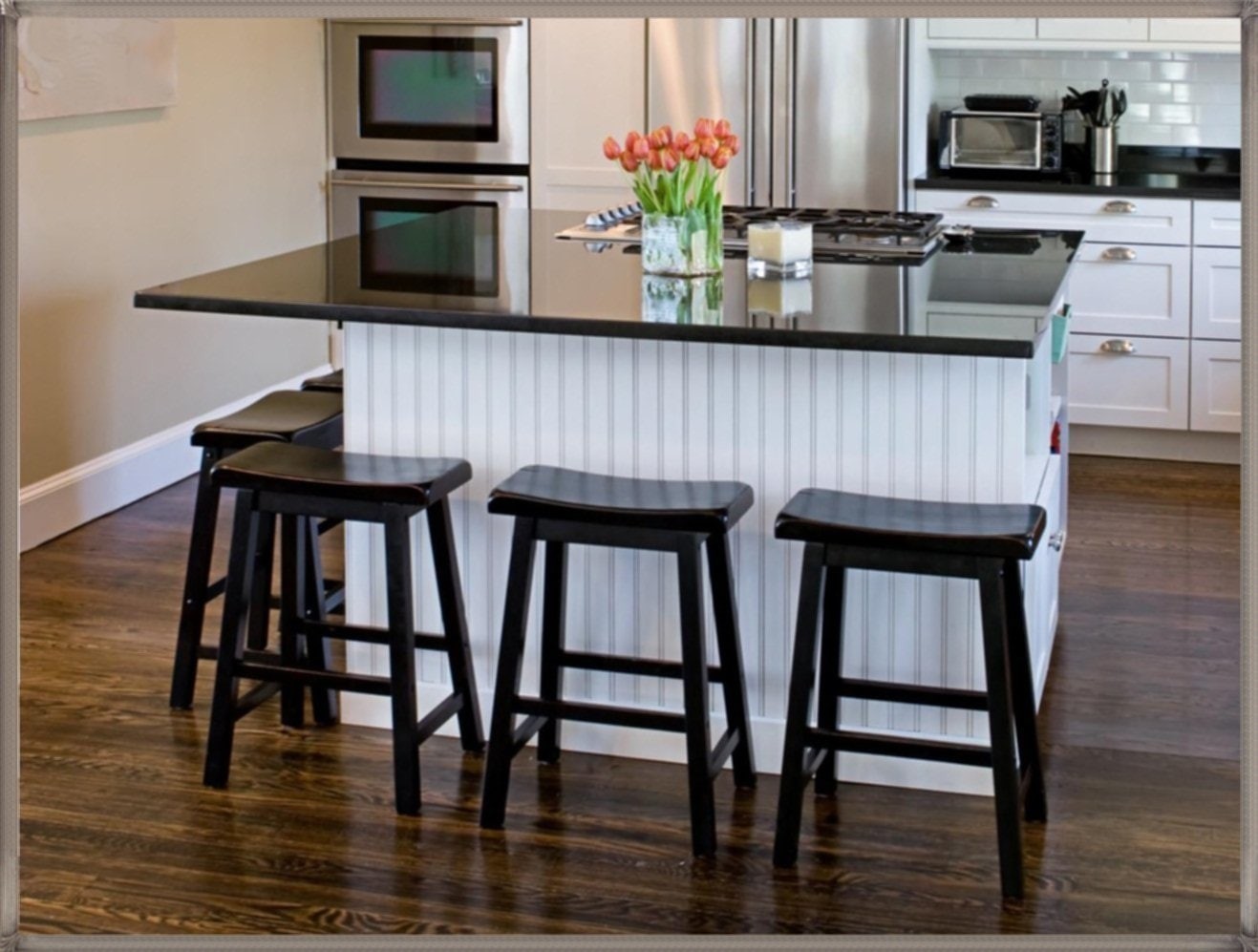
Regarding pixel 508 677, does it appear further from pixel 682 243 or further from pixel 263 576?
pixel 682 243

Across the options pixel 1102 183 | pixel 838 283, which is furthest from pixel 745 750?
pixel 1102 183

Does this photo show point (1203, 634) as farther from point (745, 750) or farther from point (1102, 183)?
point (1102, 183)

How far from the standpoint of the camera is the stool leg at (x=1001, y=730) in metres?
2.83

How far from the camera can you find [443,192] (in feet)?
20.7

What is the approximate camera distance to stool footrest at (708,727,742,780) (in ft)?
9.98

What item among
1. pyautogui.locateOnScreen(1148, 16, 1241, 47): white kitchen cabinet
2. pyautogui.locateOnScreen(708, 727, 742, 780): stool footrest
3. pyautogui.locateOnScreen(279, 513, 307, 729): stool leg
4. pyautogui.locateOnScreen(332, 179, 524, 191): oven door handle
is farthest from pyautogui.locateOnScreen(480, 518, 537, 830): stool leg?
pyautogui.locateOnScreen(1148, 16, 1241, 47): white kitchen cabinet

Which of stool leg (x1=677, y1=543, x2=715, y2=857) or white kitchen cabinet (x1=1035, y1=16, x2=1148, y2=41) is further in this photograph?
white kitchen cabinet (x1=1035, y1=16, x2=1148, y2=41)

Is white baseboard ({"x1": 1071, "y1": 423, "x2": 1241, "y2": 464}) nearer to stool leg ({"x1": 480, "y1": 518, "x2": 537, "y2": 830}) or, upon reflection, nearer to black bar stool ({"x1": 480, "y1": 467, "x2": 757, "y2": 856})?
black bar stool ({"x1": 480, "y1": 467, "x2": 757, "y2": 856})

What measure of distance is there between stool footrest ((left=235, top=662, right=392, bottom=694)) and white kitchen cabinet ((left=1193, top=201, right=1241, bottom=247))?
357cm

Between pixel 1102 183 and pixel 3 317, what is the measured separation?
200 inches

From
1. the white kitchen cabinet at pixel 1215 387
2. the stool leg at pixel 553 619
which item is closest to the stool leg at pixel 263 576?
the stool leg at pixel 553 619

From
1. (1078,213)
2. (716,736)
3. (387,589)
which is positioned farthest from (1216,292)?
(387,589)

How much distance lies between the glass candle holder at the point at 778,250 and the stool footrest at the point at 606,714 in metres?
1.06

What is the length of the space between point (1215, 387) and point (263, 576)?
3.53 metres
